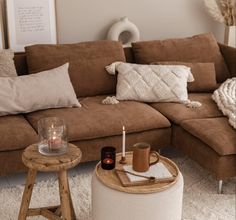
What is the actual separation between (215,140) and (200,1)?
5.90ft

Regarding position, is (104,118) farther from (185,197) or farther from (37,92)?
(185,197)

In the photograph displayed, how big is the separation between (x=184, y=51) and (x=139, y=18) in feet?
1.93

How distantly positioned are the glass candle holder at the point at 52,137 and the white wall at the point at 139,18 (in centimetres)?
159

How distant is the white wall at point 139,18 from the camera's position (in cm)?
366

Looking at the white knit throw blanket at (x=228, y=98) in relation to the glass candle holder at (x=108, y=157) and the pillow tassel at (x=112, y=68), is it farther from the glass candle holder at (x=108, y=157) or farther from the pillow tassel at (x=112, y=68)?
the glass candle holder at (x=108, y=157)

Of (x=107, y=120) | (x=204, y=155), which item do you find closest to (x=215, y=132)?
(x=204, y=155)

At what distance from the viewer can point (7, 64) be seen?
3.02 metres

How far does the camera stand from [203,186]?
278 cm

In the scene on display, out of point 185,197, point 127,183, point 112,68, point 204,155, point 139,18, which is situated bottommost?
point 185,197

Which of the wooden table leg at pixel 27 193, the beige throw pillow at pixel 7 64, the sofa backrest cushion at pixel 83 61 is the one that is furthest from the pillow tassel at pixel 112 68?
the wooden table leg at pixel 27 193

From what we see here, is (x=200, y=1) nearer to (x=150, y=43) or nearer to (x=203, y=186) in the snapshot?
(x=150, y=43)

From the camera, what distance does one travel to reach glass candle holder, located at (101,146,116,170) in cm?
216

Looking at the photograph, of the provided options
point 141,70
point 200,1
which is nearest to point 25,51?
point 141,70

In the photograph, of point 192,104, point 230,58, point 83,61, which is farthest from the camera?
point 230,58
